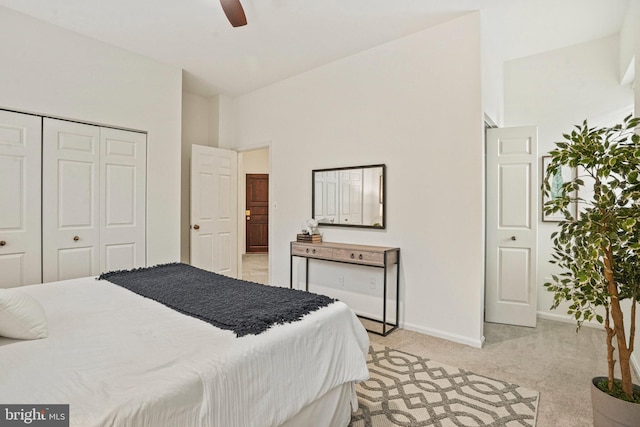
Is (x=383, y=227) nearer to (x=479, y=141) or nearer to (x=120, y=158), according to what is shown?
(x=479, y=141)

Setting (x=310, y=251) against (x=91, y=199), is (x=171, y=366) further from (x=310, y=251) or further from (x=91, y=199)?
(x=91, y=199)

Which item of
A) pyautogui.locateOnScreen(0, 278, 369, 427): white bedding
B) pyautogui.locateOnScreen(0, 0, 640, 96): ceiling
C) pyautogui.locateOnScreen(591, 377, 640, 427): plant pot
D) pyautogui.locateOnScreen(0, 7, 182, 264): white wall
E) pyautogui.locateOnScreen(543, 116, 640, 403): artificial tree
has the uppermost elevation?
pyautogui.locateOnScreen(0, 0, 640, 96): ceiling

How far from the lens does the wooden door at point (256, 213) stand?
27.8 feet

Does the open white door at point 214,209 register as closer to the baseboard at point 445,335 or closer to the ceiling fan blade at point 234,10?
the ceiling fan blade at point 234,10

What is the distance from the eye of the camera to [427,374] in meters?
2.43

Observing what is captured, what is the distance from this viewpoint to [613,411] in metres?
1.57

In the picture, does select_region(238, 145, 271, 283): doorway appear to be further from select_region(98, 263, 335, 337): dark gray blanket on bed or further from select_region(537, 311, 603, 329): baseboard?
select_region(537, 311, 603, 329): baseboard

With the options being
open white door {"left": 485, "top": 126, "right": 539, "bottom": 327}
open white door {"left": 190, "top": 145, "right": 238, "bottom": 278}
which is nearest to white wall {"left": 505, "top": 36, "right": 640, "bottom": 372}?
open white door {"left": 485, "top": 126, "right": 539, "bottom": 327}

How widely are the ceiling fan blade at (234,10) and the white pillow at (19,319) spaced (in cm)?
192

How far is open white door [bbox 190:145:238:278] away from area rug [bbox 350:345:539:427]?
9.73ft

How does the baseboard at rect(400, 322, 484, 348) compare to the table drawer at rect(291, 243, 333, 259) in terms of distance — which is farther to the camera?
the table drawer at rect(291, 243, 333, 259)

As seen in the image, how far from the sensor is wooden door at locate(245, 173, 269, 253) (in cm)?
846

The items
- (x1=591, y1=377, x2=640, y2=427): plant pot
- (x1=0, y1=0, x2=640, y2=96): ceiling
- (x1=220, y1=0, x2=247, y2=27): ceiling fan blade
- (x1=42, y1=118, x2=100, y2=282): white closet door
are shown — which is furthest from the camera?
(x1=42, y1=118, x2=100, y2=282): white closet door

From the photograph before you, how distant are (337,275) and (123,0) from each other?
332cm
